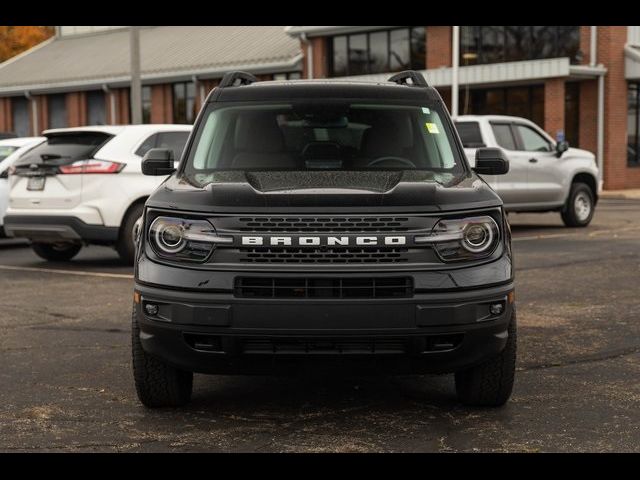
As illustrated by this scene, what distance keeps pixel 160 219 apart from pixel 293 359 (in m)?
0.94

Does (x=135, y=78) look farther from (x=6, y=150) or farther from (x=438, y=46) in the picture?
(x=438, y=46)

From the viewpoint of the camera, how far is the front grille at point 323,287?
4770mm

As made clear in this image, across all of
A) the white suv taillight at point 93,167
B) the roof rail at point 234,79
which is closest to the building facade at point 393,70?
the white suv taillight at point 93,167

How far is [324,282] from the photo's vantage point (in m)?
4.77

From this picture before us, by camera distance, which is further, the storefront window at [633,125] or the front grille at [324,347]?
the storefront window at [633,125]

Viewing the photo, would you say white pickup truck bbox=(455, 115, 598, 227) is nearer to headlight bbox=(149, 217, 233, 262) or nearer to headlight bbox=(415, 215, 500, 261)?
headlight bbox=(415, 215, 500, 261)

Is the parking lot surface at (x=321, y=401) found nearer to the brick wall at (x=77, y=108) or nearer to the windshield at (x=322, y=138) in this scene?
the windshield at (x=322, y=138)

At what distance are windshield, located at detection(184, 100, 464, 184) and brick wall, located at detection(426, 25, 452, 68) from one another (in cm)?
2871

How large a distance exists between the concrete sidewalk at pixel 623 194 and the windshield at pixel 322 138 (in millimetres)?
23089

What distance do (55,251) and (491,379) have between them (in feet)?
29.5

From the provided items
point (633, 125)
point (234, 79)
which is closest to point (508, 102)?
point (633, 125)

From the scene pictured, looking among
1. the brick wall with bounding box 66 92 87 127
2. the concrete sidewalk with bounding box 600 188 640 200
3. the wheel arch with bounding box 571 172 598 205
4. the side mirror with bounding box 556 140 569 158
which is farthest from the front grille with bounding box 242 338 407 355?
the brick wall with bounding box 66 92 87 127
